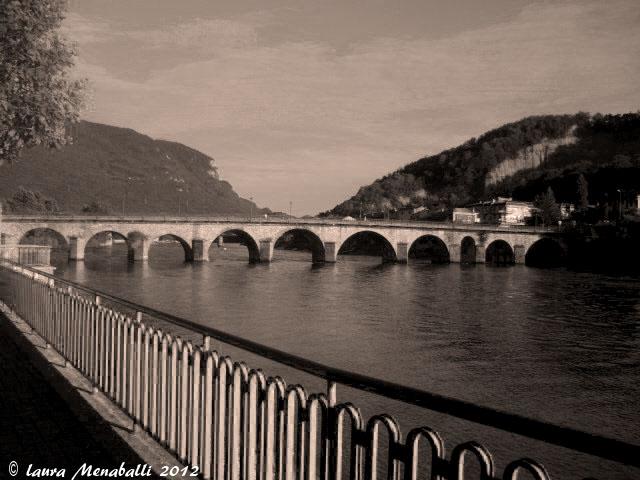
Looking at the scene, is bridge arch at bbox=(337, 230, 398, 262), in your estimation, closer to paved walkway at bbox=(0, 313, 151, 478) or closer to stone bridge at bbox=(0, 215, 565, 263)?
stone bridge at bbox=(0, 215, 565, 263)

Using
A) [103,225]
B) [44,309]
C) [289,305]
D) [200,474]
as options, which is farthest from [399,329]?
[103,225]

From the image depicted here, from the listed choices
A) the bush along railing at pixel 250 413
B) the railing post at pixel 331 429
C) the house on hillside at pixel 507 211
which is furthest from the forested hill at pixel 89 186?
the railing post at pixel 331 429

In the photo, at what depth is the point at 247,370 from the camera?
3926mm

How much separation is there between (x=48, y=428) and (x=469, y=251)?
97213 mm

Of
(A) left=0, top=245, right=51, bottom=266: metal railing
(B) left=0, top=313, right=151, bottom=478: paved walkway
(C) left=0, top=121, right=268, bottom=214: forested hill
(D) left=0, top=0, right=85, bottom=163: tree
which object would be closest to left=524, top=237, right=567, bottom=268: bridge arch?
(C) left=0, top=121, right=268, bottom=214: forested hill

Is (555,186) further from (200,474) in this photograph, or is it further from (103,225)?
(200,474)

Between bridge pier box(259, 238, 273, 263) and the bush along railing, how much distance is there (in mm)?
67135

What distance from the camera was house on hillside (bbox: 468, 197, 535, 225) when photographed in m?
130

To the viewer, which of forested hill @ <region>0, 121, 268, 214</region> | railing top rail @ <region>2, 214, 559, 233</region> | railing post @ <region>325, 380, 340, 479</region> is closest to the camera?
railing post @ <region>325, 380, 340, 479</region>

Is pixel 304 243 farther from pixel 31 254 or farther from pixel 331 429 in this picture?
pixel 331 429

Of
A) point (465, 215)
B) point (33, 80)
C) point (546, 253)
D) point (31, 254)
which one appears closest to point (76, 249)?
point (31, 254)

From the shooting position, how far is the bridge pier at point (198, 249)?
231ft

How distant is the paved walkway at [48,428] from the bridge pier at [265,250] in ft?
219

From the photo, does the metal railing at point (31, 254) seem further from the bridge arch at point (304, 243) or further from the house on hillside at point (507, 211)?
the house on hillside at point (507, 211)
